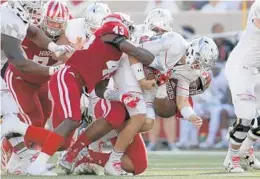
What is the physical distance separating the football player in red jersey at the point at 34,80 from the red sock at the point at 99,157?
1.58 feet

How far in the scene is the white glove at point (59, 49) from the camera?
7.48m

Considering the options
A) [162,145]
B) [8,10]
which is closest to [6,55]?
[8,10]

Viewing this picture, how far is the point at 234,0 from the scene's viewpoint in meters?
14.3

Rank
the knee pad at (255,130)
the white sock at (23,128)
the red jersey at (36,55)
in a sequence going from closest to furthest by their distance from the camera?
the white sock at (23,128)
the red jersey at (36,55)
the knee pad at (255,130)

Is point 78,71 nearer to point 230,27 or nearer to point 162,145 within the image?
point 162,145

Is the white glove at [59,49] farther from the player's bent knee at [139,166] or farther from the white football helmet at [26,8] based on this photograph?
the player's bent knee at [139,166]

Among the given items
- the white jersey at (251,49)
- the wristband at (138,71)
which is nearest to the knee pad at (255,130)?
the white jersey at (251,49)

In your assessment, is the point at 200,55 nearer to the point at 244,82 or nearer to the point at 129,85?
the point at 129,85

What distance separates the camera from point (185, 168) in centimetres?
856

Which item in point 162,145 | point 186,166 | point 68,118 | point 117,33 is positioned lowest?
point 162,145

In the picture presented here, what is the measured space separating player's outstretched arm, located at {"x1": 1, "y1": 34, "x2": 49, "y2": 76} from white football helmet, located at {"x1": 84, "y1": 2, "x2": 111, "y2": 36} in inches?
40.4

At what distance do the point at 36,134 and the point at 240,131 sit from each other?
1848mm

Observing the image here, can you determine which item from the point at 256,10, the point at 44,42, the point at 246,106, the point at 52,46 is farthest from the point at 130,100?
the point at 256,10

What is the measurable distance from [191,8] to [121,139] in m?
7.56
